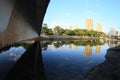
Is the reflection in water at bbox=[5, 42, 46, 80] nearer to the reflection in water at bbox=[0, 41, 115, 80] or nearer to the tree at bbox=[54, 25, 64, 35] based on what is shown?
the reflection in water at bbox=[0, 41, 115, 80]

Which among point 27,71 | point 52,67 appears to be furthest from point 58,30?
point 27,71

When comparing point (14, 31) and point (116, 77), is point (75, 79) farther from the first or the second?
point (14, 31)

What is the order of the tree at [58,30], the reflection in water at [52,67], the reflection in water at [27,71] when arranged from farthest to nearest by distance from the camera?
the tree at [58,30] < the reflection in water at [52,67] < the reflection in water at [27,71]

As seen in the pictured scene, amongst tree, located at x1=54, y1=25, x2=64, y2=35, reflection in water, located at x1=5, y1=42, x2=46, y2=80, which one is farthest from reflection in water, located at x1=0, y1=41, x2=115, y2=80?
tree, located at x1=54, y1=25, x2=64, y2=35

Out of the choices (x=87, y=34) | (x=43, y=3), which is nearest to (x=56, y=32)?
(x=87, y=34)

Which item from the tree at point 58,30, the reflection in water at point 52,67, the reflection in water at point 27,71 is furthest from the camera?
the tree at point 58,30

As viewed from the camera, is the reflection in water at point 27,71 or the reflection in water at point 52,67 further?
the reflection in water at point 52,67

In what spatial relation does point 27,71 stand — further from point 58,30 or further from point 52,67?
point 58,30

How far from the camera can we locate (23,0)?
2228 centimetres

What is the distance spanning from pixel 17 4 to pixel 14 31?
13.6ft

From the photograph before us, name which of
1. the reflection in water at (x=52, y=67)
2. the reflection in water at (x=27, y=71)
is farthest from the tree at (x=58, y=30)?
the reflection in water at (x=27, y=71)

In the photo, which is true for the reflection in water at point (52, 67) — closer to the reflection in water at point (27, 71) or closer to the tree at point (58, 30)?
the reflection in water at point (27, 71)

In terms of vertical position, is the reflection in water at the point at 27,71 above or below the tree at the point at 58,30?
below

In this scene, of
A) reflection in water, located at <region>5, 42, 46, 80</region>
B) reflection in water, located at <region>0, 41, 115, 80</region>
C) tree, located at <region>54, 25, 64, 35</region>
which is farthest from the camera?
tree, located at <region>54, 25, 64, 35</region>
